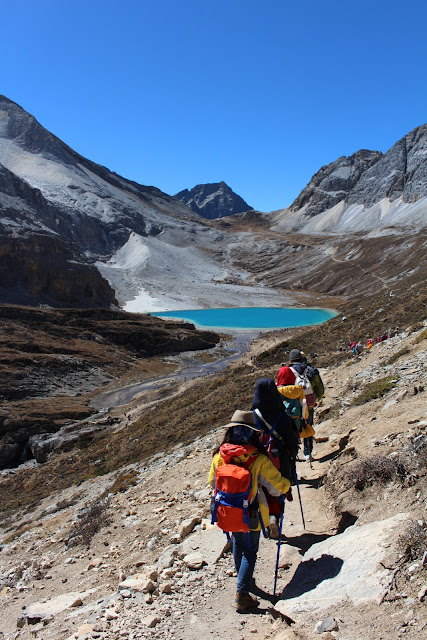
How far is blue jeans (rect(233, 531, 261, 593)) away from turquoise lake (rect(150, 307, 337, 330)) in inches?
2837

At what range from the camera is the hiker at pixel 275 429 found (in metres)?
4.73

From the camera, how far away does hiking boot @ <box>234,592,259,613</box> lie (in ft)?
13.6

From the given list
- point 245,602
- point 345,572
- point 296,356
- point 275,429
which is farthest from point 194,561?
point 296,356

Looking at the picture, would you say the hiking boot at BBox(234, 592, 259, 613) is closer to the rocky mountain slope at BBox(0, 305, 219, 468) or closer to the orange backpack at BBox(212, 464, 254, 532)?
the orange backpack at BBox(212, 464, 254, 532)

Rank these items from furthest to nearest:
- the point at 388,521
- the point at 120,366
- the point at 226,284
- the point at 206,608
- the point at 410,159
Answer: the point at 410,159 < the point at 226,284 < the point at 120,366 < the point at 206,608 < the point at 388,521

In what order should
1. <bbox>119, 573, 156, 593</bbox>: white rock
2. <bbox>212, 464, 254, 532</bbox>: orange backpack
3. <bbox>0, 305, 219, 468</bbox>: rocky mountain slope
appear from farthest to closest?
<bbox>0, 305, 219, 468</bbox>: rocky mountain slope, <bbox>119, 573, 156, 593</bbox>: white rock, <bbox>212, 464, 254, 532</bbox>: orange backpack

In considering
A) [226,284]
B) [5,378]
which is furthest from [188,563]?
[226,284]

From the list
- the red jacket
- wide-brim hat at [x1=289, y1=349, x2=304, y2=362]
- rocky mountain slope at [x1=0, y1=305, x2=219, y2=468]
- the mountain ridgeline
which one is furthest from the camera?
the mountain ridgeline

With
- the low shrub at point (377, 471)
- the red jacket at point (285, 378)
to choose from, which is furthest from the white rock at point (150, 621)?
the red jacket at point (285, 378)

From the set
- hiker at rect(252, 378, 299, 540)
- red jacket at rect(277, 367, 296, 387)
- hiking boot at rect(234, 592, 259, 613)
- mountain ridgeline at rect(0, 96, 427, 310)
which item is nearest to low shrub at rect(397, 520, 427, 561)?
hiker at rect(252, 378, 299, 540)

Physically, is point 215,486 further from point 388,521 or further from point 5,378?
point 5,378

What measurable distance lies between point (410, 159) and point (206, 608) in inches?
7925

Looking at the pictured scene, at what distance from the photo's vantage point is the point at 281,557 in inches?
192

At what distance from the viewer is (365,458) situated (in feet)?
18.3
